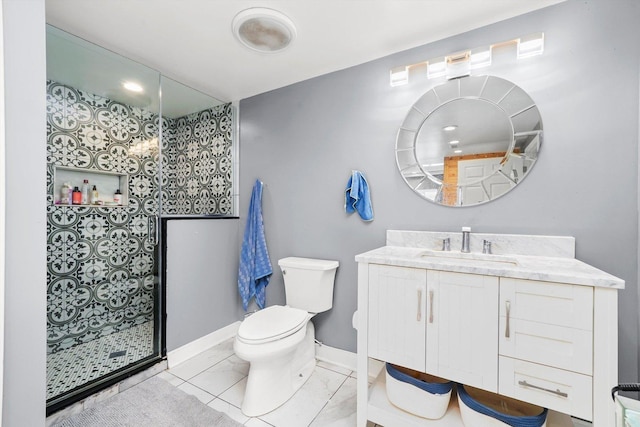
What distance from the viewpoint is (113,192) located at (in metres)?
2.47

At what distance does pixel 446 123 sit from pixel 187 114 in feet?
7.68

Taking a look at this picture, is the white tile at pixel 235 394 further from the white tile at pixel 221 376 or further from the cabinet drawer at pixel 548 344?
the cabinet drawer at pixel 548 344

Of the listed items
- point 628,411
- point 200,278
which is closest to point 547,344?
point 628,411

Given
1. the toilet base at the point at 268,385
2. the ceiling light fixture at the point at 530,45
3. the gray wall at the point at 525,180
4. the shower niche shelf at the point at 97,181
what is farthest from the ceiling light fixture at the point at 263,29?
the toilet base at the point at 268,385

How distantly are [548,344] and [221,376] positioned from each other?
1.95m

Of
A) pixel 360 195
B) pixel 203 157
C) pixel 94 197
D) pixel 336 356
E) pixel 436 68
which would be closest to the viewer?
pixel 436 68

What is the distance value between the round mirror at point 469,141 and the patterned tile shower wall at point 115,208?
1.77m

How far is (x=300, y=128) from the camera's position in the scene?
7.39 feet

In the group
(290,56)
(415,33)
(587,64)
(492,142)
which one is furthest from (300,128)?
(587,64)

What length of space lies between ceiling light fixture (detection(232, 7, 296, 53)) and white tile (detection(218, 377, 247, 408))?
90.1 inches

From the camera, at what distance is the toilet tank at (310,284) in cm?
196

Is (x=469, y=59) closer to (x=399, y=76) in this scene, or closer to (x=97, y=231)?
(x=399, y=76)

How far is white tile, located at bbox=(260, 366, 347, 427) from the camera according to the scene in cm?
152

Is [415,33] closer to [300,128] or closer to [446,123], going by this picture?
[446,123]
